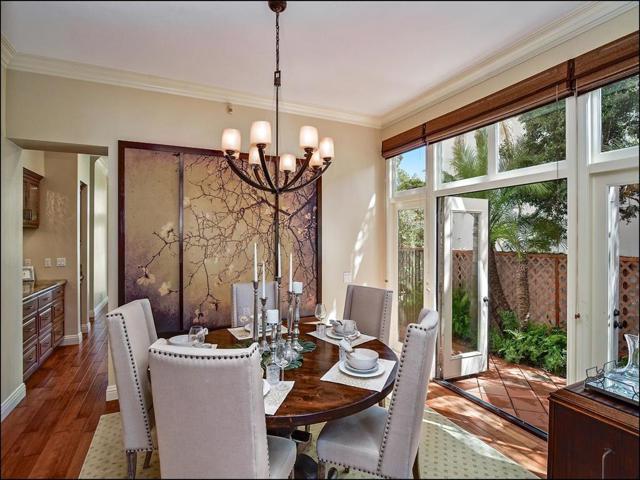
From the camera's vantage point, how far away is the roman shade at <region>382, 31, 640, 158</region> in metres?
1.70

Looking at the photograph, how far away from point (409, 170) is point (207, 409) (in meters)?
3.20

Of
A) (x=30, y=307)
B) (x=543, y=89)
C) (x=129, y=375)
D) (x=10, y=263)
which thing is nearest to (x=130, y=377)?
(x=129, y=375)

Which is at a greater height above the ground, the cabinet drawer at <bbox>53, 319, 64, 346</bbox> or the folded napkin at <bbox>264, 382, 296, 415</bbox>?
the folded napkin at <bbox>264, 382, 296, 415</bbox>

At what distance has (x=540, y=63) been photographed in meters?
2.20

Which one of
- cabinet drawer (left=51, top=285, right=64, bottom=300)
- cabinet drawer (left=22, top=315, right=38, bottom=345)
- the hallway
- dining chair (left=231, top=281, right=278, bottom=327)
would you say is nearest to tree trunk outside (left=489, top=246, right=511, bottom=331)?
dining chair (left=231, top=281, right=278, bottom=327)

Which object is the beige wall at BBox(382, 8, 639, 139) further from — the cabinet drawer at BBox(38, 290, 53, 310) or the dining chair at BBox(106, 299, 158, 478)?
the cabinet drawer at BBox(38, 290, 53, 310)

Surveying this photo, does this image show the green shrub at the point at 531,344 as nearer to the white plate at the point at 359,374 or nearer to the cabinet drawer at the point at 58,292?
the white plate at the point at 359,374

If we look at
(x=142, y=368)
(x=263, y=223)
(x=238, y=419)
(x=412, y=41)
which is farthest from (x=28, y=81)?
(x=238, y=419)

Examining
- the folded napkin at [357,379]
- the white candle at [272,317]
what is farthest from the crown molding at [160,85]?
the folded napkin at [357,379]

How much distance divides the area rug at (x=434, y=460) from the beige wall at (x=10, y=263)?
13.6 inches

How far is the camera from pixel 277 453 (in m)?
1.36

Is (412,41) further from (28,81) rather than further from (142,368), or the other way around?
(28,81)

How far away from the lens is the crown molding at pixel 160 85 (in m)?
2.38

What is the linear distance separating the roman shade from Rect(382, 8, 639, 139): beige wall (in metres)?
0.04
